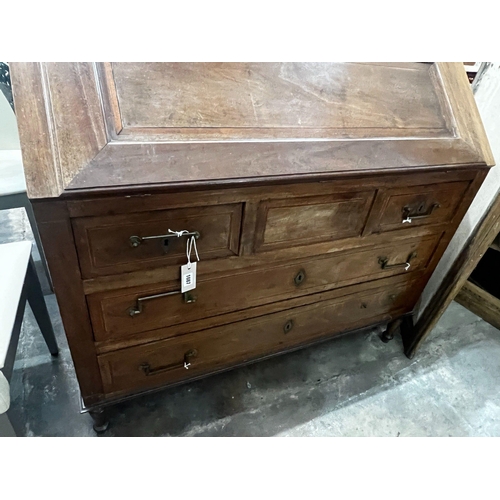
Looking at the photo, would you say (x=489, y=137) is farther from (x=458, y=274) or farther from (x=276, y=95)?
(x=276, y=95)

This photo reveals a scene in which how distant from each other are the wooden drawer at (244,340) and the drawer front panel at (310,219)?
304 millimetres

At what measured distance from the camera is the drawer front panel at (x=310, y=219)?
3.10 feet

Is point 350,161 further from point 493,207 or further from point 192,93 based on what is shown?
point 493,207

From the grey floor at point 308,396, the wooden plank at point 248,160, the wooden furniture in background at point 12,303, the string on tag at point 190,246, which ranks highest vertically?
the wooden plank at point 248,160

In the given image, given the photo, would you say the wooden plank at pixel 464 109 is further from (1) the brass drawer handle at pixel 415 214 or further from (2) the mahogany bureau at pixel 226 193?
(1) the brass drawer handle at pixel 415 214

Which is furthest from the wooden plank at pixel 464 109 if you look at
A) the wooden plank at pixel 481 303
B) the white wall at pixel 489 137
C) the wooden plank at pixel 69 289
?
the wooden plank at pixel 69 289

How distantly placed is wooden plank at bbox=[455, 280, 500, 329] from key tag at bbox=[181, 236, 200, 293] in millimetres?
1552

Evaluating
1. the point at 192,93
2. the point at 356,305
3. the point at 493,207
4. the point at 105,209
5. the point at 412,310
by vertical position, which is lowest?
the point at 412,310

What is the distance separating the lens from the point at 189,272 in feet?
3.10

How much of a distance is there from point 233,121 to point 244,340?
68 cm

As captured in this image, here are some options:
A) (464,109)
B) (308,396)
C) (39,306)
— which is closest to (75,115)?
(39,306)

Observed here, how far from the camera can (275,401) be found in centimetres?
144

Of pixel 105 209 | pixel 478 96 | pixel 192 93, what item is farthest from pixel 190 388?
pixel 478 96

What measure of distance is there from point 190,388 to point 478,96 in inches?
59.5
